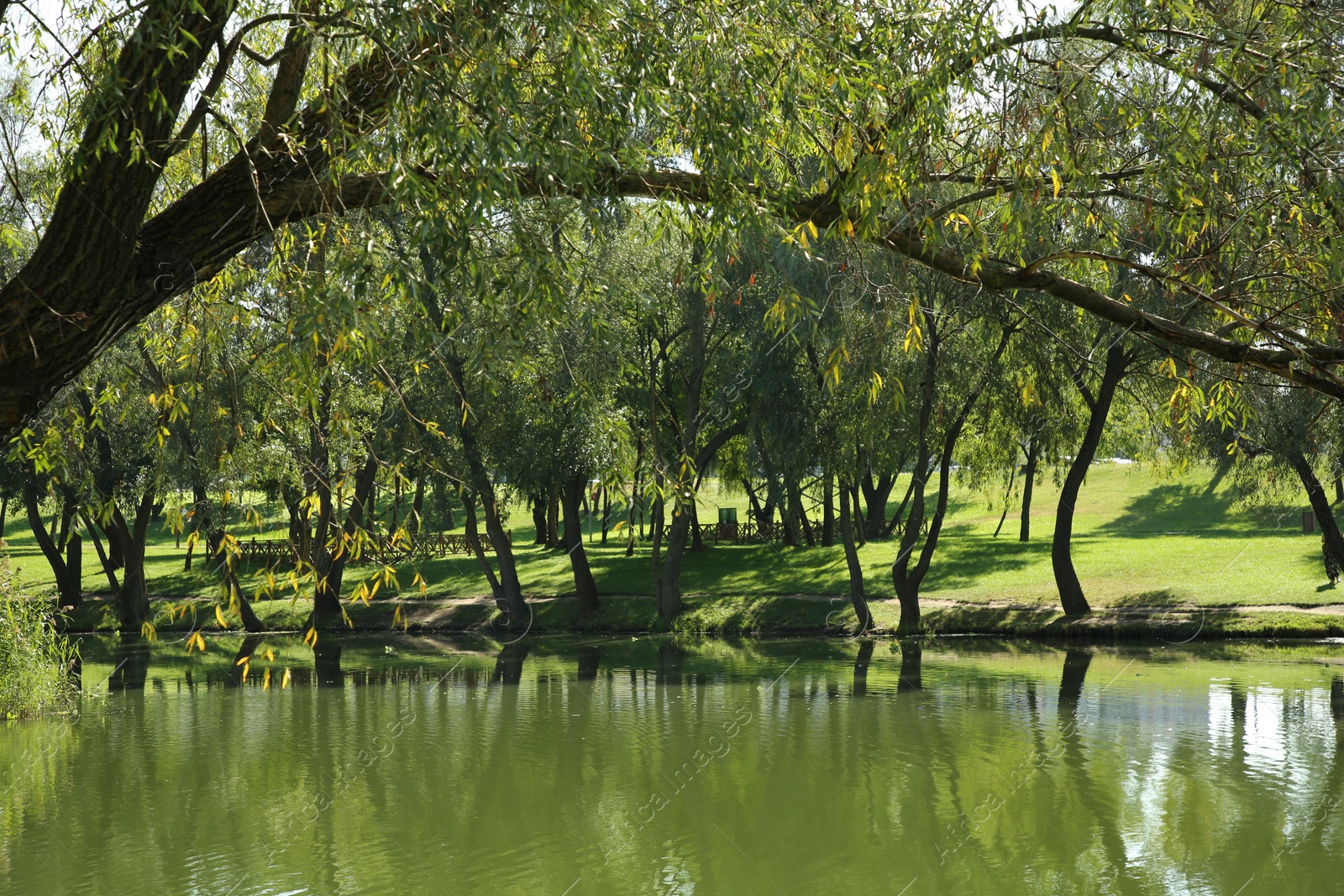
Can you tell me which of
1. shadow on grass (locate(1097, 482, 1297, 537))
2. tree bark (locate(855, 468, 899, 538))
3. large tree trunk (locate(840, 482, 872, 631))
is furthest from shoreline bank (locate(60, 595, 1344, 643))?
shadow on grass (locate(1097, 482, 1297, 537))

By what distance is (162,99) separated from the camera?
3.61 meters

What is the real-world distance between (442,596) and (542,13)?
24894 mm

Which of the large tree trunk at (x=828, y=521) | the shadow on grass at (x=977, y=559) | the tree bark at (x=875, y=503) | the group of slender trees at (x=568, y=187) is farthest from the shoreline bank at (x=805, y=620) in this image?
the group of slender trees at (x=568, y=187)

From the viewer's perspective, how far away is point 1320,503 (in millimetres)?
19250

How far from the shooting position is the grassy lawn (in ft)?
75.3

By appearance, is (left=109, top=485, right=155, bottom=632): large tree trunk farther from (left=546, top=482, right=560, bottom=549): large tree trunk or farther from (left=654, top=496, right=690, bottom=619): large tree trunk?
(left=654, top=496, right=690, bottom=619): large tree trunk

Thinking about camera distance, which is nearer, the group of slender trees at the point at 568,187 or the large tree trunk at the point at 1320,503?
the group of slender trees at the point at 568,187

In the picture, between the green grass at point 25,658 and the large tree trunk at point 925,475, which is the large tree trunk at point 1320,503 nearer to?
the large tree trunk at point 925,475

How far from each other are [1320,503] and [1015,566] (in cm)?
797

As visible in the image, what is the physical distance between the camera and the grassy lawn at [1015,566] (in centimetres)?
2295

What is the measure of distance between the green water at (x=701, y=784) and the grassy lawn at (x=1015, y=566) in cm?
425

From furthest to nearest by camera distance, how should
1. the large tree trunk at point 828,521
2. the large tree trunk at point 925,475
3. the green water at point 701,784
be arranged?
1. the large tree trunk at point 828,521
2. the large tree trunk at point 925,475
3. the green water at point 701,784

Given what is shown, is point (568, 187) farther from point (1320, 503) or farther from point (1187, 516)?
point (1187, 516)

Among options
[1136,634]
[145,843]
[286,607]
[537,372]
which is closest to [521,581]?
[286,607]
